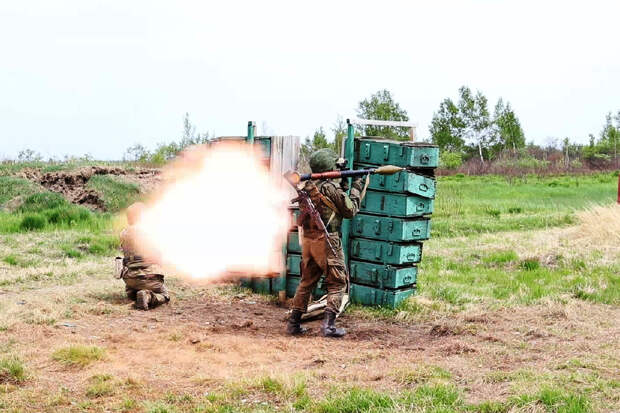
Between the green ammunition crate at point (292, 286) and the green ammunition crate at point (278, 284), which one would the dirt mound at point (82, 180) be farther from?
the green ammunition crate at point (292, 286)

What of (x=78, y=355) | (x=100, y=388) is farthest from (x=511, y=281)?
(x=100, y=388)

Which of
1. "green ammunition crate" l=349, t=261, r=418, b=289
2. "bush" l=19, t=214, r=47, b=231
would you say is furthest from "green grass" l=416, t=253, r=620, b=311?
"bush" l=19, t=214, r=47, b=231

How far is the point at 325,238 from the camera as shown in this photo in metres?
8.12

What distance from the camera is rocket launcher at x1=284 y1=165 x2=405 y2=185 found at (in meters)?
7.89

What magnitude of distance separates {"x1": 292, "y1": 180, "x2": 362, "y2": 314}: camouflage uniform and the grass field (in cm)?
50

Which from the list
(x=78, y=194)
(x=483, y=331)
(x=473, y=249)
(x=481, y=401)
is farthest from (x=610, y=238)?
(x=78, y=194)

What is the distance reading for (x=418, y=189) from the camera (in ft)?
29.1

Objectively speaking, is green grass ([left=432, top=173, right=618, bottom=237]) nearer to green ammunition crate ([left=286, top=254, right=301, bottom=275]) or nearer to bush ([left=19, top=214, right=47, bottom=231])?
green ammunition crate ([left=286, top=254, right=301, bottom=275])

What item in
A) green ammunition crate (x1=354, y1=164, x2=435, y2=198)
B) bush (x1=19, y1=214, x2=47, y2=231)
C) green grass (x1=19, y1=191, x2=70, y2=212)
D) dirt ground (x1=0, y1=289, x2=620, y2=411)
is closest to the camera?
dirt ground (x1=0, y1=289, x2=620, y2=411)

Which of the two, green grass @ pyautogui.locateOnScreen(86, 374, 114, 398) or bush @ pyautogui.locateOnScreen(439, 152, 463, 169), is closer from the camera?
green grass @ pyautogui.locateOnScreen(86, 374, 114, 398)

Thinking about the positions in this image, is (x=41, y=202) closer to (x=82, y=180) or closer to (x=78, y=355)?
(x=82, y=180)

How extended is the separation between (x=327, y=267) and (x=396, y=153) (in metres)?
1.68

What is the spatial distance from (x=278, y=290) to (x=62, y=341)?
327 centimetres

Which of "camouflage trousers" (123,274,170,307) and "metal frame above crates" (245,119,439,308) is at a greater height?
"metal frame above crates" (245,119,439,308)
